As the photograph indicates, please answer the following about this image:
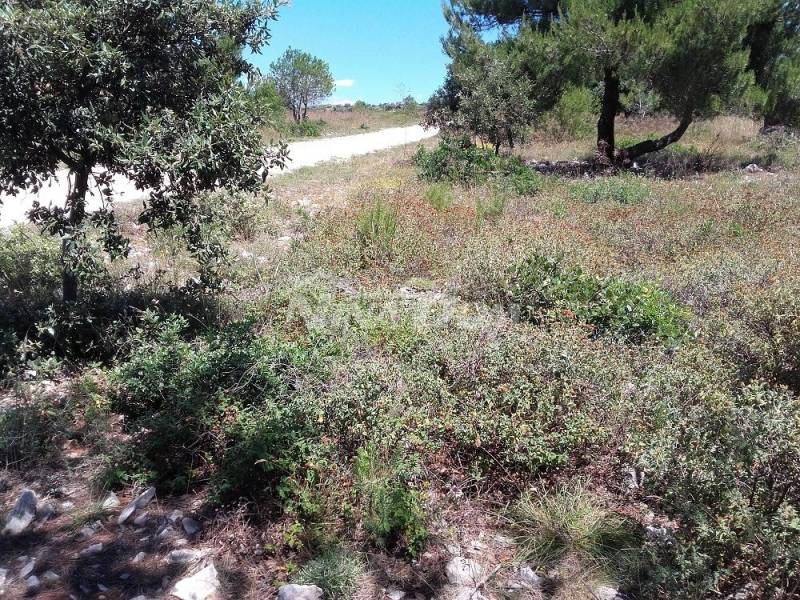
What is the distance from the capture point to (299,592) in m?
2.37

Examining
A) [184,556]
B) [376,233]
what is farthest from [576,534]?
[376,233]

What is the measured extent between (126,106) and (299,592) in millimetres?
3260

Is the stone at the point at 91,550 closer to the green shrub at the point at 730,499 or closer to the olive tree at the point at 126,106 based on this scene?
the olive tree at the point at 126,106

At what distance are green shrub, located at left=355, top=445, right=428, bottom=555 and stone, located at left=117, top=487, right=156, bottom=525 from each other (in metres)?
1.03

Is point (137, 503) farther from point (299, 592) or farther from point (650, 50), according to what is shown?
point (650, 50)

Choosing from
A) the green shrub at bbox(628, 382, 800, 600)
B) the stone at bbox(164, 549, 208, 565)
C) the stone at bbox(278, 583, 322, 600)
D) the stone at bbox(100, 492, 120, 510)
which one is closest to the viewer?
the green shrub at bbox(628, 382, 800, 600)

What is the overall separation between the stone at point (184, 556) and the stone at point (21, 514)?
29.3 inches

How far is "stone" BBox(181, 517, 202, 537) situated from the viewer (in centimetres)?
275

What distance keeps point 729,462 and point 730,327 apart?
6.56 ft

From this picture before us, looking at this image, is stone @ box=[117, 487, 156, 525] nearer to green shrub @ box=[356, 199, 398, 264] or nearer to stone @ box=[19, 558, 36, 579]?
stone @ box=[19, 558, 36, 579]

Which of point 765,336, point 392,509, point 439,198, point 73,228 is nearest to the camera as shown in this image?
point 392,509

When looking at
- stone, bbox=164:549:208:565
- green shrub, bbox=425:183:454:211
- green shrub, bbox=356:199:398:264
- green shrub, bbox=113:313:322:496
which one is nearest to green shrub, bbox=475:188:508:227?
green shrub, bbox=425:183:454:211

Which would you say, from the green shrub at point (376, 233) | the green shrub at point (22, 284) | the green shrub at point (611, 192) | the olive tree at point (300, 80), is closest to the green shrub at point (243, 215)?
the green shrub at point (376, 233)

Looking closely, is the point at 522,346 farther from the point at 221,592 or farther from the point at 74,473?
the point at 74,473
